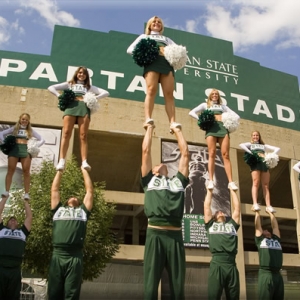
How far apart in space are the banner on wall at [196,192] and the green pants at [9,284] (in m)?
15.8

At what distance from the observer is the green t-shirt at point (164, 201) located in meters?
5.12

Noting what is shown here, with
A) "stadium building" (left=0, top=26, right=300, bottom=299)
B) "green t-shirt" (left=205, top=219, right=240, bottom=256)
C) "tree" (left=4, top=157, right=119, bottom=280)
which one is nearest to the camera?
"green t-shirt" (left=205, top=219, right=240, bottom=256)

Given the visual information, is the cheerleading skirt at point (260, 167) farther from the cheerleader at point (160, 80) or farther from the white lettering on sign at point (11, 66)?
the white lettering on sign at point (11, 66)

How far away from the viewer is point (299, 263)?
2528cm

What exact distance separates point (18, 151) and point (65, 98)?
2.08 metres

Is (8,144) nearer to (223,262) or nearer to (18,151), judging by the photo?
(18,151)

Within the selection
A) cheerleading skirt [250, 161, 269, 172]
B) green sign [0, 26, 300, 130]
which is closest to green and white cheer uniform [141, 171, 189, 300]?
cheerleading skirt [250, 161, 269, 172]

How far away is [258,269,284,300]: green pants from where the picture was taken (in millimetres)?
8891

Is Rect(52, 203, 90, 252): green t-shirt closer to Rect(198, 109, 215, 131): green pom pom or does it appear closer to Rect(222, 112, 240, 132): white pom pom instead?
Rect(198, 109, 215, 131): green pom pom

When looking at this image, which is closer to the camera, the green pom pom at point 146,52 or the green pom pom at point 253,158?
the green pom pom at point 146,52

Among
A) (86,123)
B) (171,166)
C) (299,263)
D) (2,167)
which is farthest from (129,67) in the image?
(86,123)

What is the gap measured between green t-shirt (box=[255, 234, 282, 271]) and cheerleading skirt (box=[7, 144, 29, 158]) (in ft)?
19.2

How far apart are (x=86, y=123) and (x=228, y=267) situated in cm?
398

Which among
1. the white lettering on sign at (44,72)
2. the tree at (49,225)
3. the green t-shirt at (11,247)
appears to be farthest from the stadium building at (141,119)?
the green t-shirt at (11,247)
